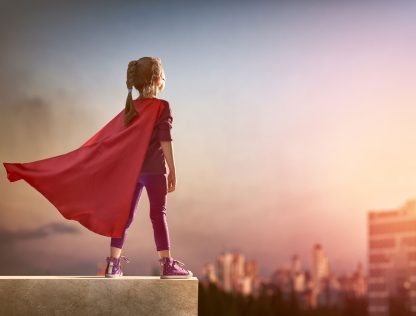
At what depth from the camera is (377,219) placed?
3644 inches


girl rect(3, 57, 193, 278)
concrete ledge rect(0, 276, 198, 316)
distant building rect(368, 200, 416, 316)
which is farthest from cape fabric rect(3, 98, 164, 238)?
distant building rect(368, 200, 416, 316)

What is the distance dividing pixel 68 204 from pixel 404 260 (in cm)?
8617

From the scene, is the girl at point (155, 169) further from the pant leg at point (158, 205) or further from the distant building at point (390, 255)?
the distant building at point (390, 255)

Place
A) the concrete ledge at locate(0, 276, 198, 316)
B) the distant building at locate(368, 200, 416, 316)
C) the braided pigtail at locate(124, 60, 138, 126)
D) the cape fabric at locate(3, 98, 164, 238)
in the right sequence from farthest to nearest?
1. the distant building at locate(368, 200, 416, 316)
2. the braided pigtail at locate(124, 60, 138, 126)
3. the cape fabric at locate(3, 98, 164, 238)
4. the concrete ledge at locate(0, 276, 198, 316)

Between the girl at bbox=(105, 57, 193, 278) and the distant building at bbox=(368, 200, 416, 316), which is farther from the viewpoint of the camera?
the distant building at bbox=(368, 200, 416, 316)

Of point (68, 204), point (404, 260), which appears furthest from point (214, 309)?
point (404, 260)

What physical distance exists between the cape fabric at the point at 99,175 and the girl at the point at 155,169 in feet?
0.15

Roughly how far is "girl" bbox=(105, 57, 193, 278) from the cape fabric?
0.05 metres

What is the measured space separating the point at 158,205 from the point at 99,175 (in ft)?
1.29

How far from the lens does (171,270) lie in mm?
4285

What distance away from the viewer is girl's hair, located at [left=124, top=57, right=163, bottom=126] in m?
4.42

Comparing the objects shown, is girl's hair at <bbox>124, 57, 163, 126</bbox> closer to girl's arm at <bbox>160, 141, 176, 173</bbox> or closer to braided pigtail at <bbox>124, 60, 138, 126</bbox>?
braided pigtail at <bbox>124, 60, 138, 126</bbox>

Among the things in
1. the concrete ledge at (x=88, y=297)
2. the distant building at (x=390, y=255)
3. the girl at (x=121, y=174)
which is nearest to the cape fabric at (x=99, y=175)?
the girl at (x=121, y=174)

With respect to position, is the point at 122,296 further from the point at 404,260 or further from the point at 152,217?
the point at 404,260
